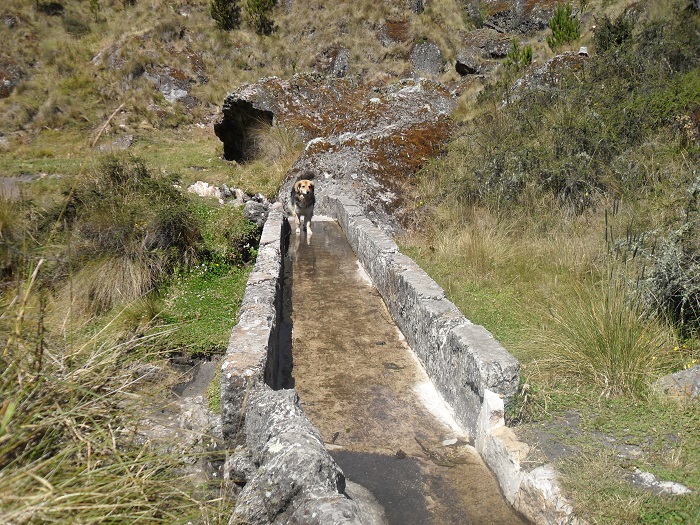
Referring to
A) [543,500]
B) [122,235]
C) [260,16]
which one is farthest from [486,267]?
[260,16]

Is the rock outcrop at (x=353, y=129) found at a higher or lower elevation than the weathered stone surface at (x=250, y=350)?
higher

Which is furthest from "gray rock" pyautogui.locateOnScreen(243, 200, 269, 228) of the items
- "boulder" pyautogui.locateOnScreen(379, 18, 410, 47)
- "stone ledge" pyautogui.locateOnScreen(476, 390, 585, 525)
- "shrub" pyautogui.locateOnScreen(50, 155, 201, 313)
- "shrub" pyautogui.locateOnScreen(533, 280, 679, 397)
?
"boulder" pyautogui.locateOnScreen(379, 18, 410, 47)

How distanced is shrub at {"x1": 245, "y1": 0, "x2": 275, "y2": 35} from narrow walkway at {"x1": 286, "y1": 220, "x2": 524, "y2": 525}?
2388 centimetres

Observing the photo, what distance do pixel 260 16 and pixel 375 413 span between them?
87.6 feet

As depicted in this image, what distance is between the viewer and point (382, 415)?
11.9ft

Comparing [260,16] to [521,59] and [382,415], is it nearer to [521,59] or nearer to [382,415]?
[521,59]

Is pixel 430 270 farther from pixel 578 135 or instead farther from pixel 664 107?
pixel 664 107

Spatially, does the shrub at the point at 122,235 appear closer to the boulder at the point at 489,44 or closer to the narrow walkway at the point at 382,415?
the narrow walkway at the point at 382,415

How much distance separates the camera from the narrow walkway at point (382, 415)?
281cm

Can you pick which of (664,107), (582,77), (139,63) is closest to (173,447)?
(664,107)

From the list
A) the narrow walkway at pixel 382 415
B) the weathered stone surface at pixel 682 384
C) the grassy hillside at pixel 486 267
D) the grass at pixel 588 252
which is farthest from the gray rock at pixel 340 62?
the weathered stone surface at pixel 682 384

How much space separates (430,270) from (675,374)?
322cm

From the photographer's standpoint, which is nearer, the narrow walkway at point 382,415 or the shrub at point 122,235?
the narrow walkway at point 382,415

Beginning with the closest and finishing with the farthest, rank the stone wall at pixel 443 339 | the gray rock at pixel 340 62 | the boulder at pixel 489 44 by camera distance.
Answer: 1. the stone wall at pixel 443 339
2. the boulder at pixel 489 44
3. the gray rock at pixel 340 62
